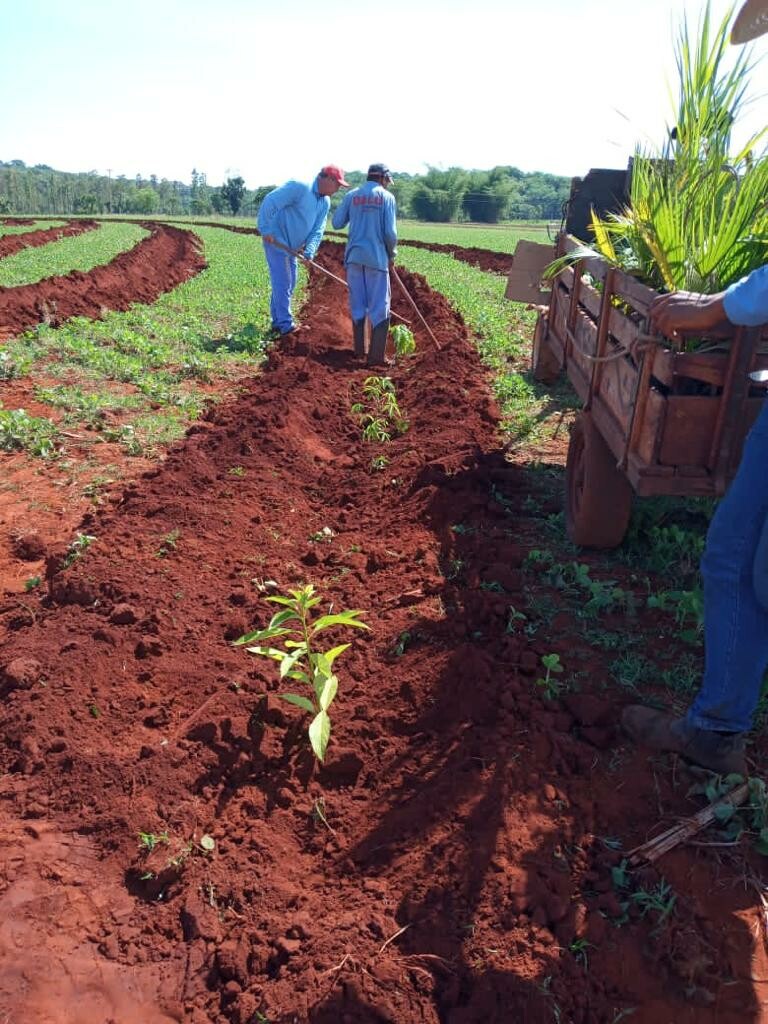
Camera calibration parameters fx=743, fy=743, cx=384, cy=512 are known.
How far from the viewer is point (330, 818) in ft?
8.66

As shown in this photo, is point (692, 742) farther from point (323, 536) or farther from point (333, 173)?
point (333, 173)

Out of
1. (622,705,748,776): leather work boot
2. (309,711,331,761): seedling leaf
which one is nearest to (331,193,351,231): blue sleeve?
(309,711,331,761): seedling leaf

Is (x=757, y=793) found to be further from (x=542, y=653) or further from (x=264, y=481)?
(x=264, y=481)

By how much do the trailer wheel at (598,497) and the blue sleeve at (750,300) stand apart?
1.52 metres

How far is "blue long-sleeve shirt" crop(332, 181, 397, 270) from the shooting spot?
8281mm

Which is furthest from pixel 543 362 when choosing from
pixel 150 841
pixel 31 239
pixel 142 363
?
pixel 31 239

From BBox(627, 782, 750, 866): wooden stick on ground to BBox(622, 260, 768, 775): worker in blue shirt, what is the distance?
133 millimetres

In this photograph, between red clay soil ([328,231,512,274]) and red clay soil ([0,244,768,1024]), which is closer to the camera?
red clay soil ([0,244,768,1024])

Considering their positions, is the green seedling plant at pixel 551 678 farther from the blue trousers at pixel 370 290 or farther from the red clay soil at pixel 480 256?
the red clay soil at pixel 480 256

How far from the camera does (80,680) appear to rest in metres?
3.12

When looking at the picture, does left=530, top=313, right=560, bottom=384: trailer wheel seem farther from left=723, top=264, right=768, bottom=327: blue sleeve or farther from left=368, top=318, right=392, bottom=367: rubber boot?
left=723, top=264, right=768, bottom=327: blue sleeve

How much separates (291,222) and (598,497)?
731cm

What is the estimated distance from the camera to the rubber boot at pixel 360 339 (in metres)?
9.29

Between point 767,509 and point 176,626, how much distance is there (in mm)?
2589
